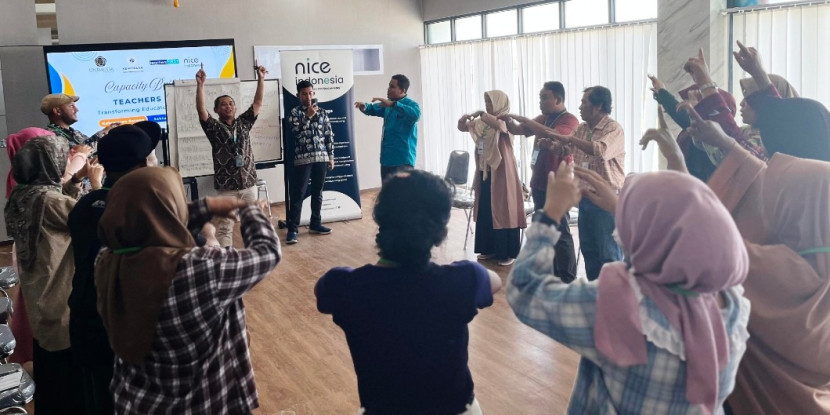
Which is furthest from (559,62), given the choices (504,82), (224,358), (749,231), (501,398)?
→ (224,358)

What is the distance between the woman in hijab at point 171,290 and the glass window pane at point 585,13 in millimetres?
5884

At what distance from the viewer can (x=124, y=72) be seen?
24.2 feet

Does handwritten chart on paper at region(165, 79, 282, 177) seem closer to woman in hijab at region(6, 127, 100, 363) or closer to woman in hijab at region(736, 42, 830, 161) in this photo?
woman in hijab at region(6, 127, 100, 363)

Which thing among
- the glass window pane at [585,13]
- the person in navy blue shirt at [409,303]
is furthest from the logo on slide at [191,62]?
the person in navy blue shirt at [409,303]

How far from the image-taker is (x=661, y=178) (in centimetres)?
136

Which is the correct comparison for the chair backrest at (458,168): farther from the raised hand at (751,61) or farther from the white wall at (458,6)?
the raised hand at (751,61)

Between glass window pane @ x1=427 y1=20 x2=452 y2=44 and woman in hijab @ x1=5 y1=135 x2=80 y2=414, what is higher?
glass window pane @ x1=427 y1=20 x2=452 y2=44

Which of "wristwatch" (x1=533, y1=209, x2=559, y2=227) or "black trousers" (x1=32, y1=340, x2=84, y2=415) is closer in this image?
"wristwatch" (x1=533, y1=209, x2=559, y2=227)

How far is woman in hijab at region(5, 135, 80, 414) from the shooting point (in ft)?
9.24

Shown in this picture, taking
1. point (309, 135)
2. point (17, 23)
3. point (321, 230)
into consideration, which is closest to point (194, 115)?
point (309, 135)

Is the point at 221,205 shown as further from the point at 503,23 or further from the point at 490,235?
the point at 503,23

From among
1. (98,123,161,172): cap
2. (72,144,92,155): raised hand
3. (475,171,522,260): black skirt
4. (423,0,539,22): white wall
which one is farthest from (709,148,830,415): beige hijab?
(423,0,539,22): white wall

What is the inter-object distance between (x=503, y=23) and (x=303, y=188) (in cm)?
337

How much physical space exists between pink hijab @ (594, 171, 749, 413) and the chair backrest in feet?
17.4
